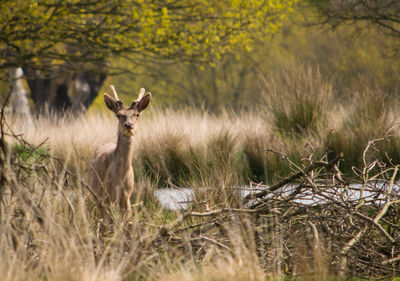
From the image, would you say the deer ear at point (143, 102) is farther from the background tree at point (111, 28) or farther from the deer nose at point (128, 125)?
the background tree at point (111, 28)

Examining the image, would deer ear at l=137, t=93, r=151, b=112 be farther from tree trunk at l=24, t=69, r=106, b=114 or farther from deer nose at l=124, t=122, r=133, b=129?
tree trunk at l=24, t=69, r=106, b=114

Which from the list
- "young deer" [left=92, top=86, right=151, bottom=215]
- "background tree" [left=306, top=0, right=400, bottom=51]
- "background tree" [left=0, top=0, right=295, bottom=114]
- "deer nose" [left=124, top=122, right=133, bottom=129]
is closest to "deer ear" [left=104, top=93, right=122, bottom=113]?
"young deer" [left=92, top=86, right=151, bottom=215]

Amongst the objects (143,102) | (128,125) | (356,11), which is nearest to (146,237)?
(128,125)

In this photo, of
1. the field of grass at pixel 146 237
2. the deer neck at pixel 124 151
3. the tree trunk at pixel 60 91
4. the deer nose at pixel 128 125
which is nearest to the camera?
the field of grass at pixel 146 237

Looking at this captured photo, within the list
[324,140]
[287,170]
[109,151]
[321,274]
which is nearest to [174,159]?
[287,170]

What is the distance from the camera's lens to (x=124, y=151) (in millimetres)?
3980

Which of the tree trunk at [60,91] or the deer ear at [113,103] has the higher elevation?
the deer ear at [113,103]

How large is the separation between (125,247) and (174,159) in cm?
397

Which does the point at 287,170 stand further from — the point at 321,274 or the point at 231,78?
the point at 231,78

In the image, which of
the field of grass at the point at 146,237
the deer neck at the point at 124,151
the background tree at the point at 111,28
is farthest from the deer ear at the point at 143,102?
the background tree at the point at 111,28

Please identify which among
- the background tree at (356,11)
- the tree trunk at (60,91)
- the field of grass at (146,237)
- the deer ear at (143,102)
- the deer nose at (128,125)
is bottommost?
the tree trunk at (60,91)

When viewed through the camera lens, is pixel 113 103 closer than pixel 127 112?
No

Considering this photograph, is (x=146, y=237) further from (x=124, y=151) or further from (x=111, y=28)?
(x=111, y=28)

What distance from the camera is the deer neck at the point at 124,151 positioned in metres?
3.96
